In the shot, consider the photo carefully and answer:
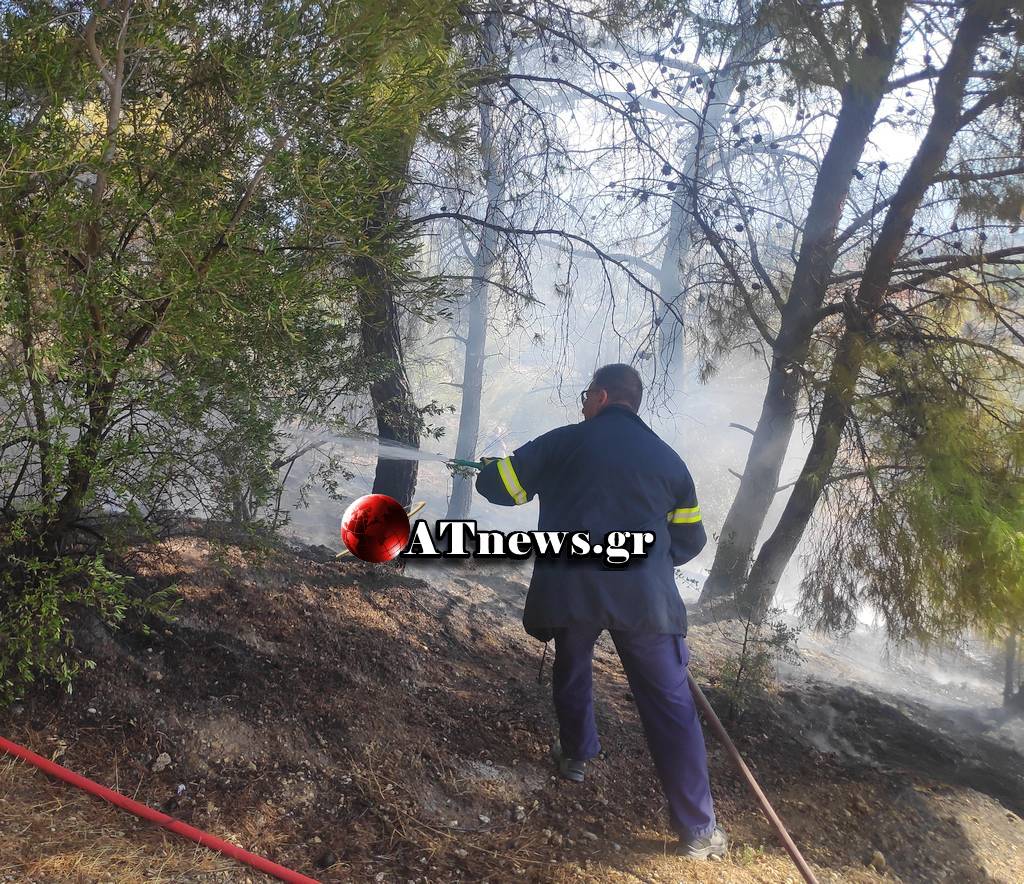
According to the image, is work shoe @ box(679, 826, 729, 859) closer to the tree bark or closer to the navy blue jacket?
the navy blue jacket

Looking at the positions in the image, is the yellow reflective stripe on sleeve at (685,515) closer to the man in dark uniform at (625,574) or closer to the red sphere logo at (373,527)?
the man in dark uniform at (625,574)

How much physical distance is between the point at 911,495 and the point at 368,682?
3.17 m

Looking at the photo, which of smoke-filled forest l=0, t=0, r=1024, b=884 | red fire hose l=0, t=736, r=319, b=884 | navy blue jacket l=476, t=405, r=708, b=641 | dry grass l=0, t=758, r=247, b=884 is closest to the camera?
dry grass l=0, t=758, r=247, b=884

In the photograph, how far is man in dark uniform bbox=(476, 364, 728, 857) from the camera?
278 centimetres

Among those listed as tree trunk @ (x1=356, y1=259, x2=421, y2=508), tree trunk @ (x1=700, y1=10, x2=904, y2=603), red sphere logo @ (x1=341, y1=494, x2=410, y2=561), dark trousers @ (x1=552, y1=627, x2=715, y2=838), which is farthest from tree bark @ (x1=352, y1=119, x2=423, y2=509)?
tree trunk @ (x1=700, y1=10, x2=904, y2=603)

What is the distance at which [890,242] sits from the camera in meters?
5.09

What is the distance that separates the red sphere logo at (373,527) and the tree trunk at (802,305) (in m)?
3.37

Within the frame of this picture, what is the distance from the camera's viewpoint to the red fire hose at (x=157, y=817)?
220 centimetres

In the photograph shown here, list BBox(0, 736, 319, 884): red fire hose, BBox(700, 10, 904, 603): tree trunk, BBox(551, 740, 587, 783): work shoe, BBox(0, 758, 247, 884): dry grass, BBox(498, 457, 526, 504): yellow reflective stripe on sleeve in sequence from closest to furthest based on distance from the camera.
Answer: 1. BBox(0, 758, 247, 884): dry grass
2. BBox(0, 736, 319, 884): red fire hose
3. BBox(498, 457, 526, 504): yellow reflective stripe on sleeve
4. BBox(551, 740, 587, 783): work shoe
5. BBox(700, 10, 904, 603): tree trunk

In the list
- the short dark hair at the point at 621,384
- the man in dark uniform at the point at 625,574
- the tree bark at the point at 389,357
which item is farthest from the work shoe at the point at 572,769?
the tree bark at the point at 389,357

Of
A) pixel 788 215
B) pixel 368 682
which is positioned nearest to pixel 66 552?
pixel 368 682

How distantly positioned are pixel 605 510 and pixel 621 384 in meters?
0.58

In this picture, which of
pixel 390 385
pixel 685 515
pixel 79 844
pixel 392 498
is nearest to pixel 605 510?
pixel 685 515

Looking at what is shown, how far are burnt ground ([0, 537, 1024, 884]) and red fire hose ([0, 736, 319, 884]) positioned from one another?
4 cm
